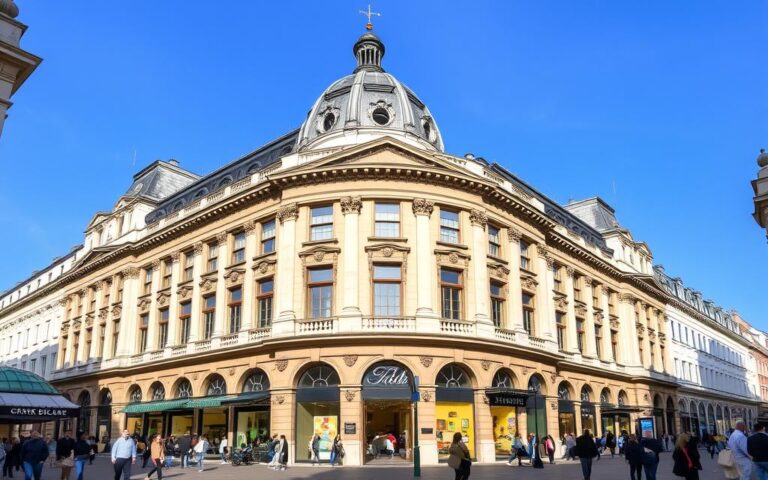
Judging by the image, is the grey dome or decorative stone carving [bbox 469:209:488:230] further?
the grey dome

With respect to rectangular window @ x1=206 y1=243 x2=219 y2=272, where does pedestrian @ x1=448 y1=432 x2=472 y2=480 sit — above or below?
below

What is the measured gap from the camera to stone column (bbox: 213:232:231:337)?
38.9 meters

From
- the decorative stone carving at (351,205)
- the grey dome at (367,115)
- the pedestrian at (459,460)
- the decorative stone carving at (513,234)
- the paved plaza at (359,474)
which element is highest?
the grey dome at (367,115)

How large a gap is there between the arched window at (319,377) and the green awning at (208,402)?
5.25 metres

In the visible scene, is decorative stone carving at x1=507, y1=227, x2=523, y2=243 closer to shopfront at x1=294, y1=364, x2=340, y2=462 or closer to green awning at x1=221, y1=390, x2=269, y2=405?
shopfront at x1=294, y1=364, x2=340, y2=462

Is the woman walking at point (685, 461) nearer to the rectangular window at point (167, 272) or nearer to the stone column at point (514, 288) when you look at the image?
the stone column at point (514, 288)

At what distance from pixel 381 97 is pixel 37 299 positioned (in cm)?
4407

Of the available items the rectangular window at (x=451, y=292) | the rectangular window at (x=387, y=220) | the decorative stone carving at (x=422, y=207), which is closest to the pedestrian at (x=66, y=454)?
the rectangular window at (x=387, y=220)

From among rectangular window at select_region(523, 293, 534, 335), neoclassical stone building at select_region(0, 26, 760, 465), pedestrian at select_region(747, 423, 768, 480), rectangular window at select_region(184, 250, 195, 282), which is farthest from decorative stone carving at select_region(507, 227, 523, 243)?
pedestrian at select_region(747, 423, 768, 480)

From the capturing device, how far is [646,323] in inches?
2315

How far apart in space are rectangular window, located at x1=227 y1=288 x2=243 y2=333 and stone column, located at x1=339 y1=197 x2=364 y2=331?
7816 mm

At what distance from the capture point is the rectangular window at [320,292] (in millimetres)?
34909

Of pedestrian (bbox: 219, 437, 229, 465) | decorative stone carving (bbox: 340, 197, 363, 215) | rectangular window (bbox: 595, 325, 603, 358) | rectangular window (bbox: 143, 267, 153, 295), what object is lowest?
pedestrian (bbox: 219, 437, 229, 465)

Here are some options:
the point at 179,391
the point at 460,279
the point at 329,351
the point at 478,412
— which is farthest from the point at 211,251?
the point at 478,412
